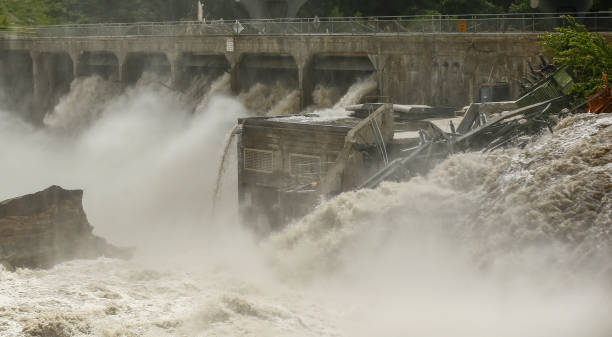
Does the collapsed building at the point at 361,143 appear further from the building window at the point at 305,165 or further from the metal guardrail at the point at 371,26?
the metal guardrail at the point at 371,26

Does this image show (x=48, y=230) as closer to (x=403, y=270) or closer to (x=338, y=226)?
(x=338, y=226)

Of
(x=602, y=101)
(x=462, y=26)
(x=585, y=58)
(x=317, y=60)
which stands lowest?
(x=602, y=101)

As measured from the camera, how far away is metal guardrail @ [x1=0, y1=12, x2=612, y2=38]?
32.9m

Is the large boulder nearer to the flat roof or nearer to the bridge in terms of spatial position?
the flat roof

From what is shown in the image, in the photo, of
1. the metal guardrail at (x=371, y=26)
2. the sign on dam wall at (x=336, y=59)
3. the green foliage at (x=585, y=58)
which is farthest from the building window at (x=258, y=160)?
the green foliage at (x=585, y=58)

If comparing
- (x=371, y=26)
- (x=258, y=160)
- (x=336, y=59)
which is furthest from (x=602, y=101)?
(x=336, y=59)

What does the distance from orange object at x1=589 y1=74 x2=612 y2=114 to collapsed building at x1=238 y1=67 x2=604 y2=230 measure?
1.30m

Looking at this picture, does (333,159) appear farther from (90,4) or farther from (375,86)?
(90,4)

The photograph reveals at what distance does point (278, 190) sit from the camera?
29.7m

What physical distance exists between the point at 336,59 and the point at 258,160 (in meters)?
12.3

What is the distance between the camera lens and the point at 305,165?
95.9 ft

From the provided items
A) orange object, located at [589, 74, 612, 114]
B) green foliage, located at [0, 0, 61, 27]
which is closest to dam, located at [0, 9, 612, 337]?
orange object, located at [589, 74, 612, 114]

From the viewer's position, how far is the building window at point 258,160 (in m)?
30.5

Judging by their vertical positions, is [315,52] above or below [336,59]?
above
